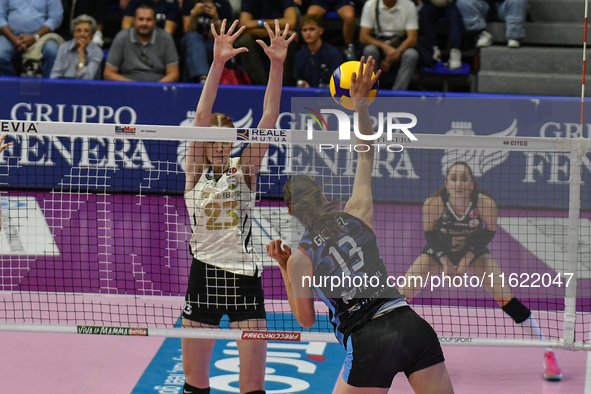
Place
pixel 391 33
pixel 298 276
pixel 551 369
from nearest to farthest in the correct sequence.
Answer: pixel 298 276 → pixel 551 369 → pixel 391 33

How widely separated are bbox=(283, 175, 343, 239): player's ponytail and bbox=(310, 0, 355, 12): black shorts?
30.9ft

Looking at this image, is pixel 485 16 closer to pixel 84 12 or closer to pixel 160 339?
pixel 84 12

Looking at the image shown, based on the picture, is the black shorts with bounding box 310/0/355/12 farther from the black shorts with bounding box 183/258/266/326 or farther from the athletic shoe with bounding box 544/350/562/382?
the black shorts with bounding box 183/258/266/326

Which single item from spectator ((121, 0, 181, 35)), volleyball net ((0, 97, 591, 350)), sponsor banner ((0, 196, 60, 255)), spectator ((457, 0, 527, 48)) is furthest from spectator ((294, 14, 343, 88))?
sponsor banner ((0, 196, 60, 255))

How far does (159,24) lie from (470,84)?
563 cm

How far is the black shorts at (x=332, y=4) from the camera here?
1299 cm

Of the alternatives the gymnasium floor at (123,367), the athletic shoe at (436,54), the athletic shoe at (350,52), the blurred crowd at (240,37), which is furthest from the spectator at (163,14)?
the gymnasium floor at (123,367)

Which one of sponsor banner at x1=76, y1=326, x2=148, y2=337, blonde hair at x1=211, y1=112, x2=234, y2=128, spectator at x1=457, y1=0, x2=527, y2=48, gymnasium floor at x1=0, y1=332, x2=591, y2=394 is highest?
spectator at x1=457, y1=0, x2=527, y2=48

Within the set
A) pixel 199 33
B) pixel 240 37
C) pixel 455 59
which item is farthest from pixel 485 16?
pixel 199 33

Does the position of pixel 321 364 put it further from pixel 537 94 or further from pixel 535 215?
pixel 537 94

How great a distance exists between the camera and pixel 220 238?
16.1 ft

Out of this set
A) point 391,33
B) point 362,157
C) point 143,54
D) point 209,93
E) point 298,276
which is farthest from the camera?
point 391,33

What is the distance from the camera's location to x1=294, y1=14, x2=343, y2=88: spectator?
1187 centimetres

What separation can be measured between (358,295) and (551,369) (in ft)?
8.78
